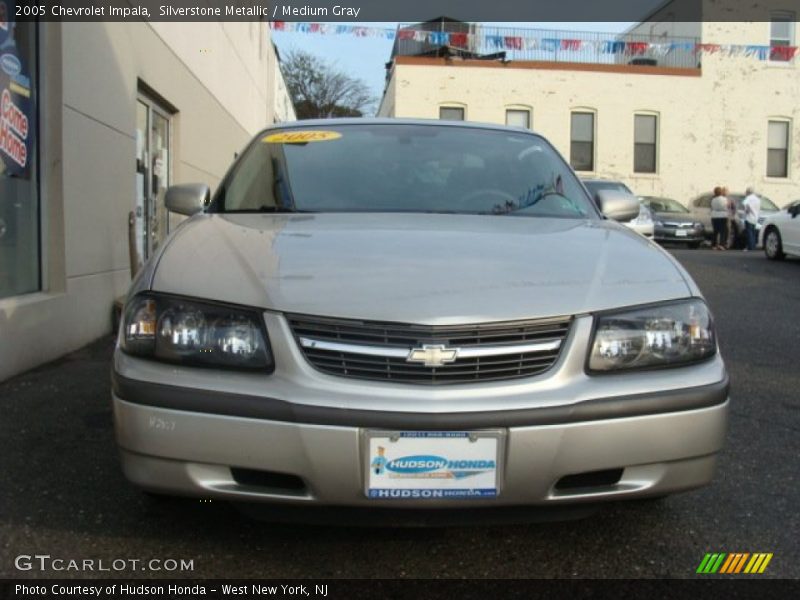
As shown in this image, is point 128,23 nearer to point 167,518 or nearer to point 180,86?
point 180,86

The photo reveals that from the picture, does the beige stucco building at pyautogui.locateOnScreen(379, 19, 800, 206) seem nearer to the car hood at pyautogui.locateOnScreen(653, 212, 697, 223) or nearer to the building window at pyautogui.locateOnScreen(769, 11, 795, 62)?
the building window at pyautogui.locateOnScreen(769, 11, 795, 62)

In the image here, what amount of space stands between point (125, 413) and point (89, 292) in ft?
13.8

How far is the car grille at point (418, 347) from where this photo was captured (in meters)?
2.23

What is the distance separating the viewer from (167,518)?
2.84 metres

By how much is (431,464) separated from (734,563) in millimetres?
1200

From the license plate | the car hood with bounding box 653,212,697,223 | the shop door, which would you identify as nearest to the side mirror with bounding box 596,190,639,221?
the license plate

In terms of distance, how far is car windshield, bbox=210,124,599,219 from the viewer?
343cm

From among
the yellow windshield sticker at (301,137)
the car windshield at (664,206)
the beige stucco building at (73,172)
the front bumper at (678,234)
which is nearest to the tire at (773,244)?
the front bumper at (678,234)

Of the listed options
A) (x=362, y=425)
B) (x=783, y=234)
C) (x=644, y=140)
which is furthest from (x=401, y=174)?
(x=644, y=140)

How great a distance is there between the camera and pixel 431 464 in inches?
86.3

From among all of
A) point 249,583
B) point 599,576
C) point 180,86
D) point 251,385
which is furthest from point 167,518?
point 180,86

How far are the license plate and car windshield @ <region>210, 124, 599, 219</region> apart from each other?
1360mm

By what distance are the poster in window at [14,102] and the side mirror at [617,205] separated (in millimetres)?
3854

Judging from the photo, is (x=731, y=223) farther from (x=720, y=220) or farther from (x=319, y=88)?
(x=319, y=88)
